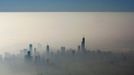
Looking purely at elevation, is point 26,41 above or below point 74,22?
below

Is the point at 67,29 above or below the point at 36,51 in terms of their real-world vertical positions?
above

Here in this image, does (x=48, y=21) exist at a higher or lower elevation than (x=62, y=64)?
higher

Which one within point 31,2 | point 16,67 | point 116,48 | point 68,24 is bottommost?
point 16,67

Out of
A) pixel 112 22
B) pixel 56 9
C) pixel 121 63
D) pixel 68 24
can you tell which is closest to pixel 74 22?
pixel 68 24

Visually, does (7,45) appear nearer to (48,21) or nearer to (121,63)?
(48,21)

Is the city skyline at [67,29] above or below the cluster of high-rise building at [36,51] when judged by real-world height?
above

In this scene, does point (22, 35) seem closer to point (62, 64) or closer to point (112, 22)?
point (62, 64)

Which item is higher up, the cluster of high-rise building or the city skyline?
the city skyline

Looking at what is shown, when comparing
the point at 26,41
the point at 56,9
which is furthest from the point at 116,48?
the point at 26,41
